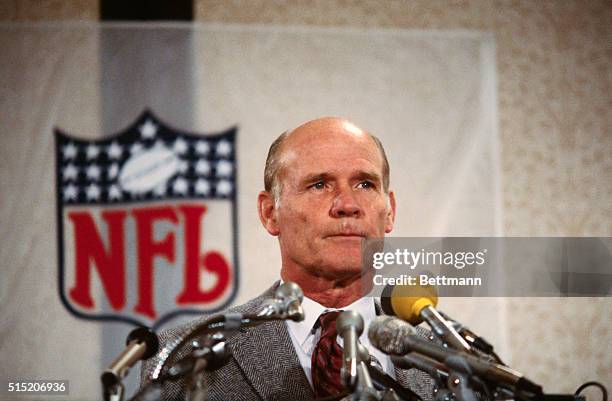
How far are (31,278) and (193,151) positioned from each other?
897 mm

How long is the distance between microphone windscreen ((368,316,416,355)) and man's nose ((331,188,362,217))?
645mm

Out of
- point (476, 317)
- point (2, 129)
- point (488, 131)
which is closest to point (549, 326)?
point (476, 317)

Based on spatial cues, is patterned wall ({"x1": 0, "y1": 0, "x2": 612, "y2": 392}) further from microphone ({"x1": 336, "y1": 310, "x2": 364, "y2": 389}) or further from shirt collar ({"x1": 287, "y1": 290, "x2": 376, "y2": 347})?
microphone ({"x1": 336, "y1": 310, "x2": 364, "y2": 389})

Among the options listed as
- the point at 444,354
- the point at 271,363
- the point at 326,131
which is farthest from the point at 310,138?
the point at 444,354

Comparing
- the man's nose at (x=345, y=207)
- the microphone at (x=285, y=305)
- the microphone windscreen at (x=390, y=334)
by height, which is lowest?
the microphone windscreen at (x=390, y=334)

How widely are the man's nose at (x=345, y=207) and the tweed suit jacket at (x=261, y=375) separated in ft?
1.09

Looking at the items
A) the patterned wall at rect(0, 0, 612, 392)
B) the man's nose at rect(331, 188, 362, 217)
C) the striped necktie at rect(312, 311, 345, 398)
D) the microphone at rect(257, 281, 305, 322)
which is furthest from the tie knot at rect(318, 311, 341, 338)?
the patterned wall at rect(0, 0, 612, 392)

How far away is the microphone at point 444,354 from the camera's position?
4.06 feet

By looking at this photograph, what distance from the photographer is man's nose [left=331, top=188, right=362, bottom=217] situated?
202cm

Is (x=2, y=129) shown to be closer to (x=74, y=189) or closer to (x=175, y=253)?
(x=74, y=189)

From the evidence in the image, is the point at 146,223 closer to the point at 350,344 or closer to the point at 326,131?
the point at 326,131

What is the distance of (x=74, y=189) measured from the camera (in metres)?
3.23

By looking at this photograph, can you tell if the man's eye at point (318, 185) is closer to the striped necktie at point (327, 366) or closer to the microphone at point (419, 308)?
the striped necktie at point (327, 366)

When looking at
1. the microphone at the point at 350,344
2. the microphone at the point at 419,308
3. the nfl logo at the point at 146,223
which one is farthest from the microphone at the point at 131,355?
the nfl logo at the point at 146,223
